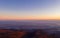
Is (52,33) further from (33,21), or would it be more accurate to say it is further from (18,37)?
(18,37)

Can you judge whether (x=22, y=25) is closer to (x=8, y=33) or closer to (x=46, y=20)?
(x=8, y=33)

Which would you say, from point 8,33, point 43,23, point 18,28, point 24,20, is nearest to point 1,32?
point 8,33

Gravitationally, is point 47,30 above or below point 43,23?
below

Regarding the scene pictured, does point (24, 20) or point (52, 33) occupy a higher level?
point (24, 20)

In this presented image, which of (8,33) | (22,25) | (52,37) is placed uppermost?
(22,25)

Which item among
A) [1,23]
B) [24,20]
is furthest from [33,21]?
[1,23]
